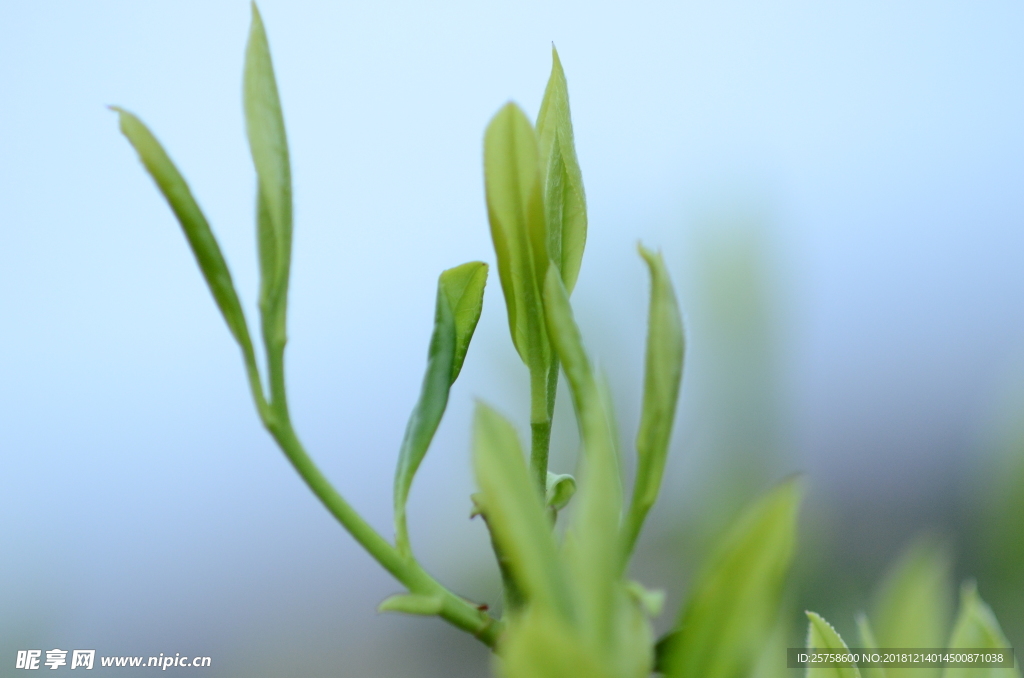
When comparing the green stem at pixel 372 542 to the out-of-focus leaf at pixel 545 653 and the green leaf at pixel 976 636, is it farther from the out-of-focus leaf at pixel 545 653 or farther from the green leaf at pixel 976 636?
the green leaf at pixel 976 636

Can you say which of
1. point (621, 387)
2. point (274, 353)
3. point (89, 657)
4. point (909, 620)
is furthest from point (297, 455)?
point (621, 387)

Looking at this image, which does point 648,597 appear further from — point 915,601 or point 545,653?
point 915,601

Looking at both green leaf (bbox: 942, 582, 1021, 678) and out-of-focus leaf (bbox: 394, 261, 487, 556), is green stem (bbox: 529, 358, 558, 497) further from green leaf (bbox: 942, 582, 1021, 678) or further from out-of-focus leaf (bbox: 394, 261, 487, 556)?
green leaf (bbox: 942, 582, 1021, 678)

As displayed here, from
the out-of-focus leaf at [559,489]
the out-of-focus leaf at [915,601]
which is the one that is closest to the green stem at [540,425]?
the out-of-focus leaf at [559,489]

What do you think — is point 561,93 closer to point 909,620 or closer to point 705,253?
point 909,620

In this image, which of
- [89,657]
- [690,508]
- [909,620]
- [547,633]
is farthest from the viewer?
[690,508]
